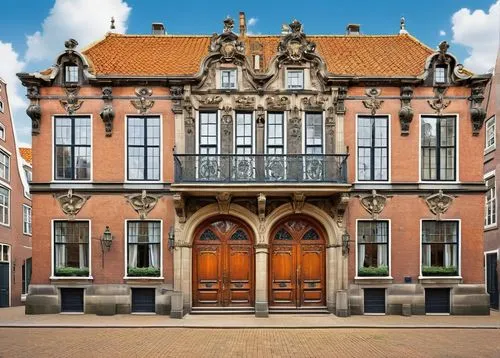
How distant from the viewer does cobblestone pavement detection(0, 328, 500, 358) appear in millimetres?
13727

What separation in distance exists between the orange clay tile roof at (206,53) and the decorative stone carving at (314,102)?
140 centimetres

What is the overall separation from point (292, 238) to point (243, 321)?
421 centimetres

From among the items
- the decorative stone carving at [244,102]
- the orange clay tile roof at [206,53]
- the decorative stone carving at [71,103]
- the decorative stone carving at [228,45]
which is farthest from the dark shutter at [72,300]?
the decorative stone carving at [228,45]

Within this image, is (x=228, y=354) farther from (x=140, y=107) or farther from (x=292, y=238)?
(x=140, y=107)

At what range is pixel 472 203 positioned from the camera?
21234mm

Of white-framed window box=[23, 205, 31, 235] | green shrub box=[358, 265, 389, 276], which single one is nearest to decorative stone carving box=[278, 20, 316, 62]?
green shrub box=[358, 265, 389, 276]

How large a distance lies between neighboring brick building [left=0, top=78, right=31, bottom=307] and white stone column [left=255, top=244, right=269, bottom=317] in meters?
15.8

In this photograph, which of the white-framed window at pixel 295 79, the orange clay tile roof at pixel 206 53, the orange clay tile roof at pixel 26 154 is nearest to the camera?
the white-framed window at pixel 295 79

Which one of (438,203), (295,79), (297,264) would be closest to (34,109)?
(295,79)

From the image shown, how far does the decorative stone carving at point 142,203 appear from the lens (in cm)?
2098

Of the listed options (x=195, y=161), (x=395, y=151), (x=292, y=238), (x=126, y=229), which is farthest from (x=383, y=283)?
(x=126, y=229)

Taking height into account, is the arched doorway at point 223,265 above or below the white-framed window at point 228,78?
below

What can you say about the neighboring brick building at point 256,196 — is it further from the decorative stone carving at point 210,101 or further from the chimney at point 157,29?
the chimney at point 157,29

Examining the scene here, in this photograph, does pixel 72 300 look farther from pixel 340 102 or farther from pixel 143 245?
pixel 340 102
